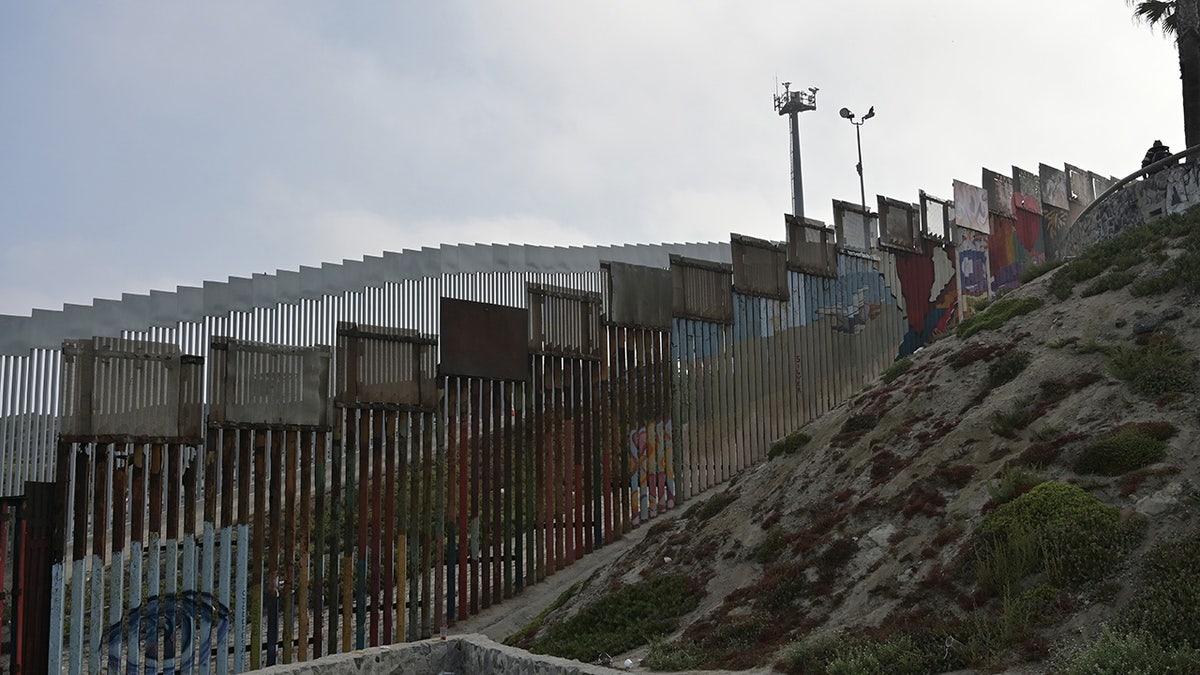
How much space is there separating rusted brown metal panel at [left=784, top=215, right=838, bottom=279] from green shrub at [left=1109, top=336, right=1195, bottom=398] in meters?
10.0

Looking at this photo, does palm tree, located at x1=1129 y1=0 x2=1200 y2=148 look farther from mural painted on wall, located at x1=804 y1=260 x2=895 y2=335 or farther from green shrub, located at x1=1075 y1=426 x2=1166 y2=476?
green shrub, located at x1=1075 y1=426 x2=1166 y2=476

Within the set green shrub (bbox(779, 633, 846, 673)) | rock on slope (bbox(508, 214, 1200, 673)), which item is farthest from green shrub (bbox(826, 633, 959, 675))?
green shrub (bbox(779, 633, 846, 673))

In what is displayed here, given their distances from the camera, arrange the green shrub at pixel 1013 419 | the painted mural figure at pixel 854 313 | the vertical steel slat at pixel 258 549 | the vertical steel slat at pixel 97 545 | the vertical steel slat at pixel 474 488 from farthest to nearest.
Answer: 1. the painted mural figure at pixel 854 313
2. the vertical steel slat at pixel 474 488
3. the vertical steel slat at pixel 258 549
4. the green shrub at pixel 1013 419
5. the vertical steel slat at pixel 97 545

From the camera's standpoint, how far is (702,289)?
2480cm

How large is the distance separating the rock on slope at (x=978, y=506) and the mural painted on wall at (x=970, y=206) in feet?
28.0

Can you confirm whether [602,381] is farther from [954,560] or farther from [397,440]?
[954,560]

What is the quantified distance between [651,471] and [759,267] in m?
6.19

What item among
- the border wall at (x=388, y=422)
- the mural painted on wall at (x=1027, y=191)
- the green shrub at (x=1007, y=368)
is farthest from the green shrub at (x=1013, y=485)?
the mural painted on wall at (x=1027, y=191)

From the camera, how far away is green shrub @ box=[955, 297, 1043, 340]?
21.9 m

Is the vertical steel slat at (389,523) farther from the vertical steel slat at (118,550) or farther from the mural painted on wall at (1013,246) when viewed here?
the mural painted on wall at (1013,246)

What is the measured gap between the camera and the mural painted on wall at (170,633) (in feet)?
53.8

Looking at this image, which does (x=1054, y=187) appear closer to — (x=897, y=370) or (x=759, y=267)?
(x=759, y=267)

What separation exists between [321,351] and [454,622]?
18.5 ft

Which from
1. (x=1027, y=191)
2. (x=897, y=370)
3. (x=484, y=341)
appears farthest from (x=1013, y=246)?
(x=484, y=341)
